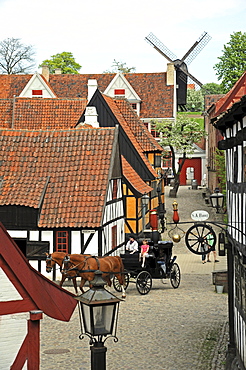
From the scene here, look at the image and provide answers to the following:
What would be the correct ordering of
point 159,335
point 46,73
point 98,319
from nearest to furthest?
point 98,319, point 159,335, point 46,73

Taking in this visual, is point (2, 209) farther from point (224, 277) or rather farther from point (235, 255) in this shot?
point (235, 255)

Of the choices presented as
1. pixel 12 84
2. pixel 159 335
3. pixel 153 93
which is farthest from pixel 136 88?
pixel 159 335

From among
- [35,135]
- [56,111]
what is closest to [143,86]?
[56,111]

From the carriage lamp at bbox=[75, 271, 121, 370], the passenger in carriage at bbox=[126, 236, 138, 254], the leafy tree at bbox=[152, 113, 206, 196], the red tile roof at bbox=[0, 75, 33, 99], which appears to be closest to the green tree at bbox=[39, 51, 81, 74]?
the red tile roof at bbox=[0, 75, 33, 99]

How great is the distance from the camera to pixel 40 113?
44.0 metres

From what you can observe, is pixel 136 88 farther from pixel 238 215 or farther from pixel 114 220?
pixel 238 215

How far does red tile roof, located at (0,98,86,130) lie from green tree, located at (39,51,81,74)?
37.6 metres

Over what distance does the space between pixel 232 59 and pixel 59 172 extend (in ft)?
117

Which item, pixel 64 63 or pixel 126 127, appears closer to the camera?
pixel 126 127

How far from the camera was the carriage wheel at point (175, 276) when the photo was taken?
2488 centimetres

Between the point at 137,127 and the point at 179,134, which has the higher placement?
the point at 179,134

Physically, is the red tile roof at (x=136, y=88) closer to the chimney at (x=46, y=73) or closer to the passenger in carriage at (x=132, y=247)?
the chimney at (x=46, y=73)

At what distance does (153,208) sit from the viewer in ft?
133

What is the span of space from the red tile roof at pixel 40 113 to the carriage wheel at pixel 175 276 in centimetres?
1988
